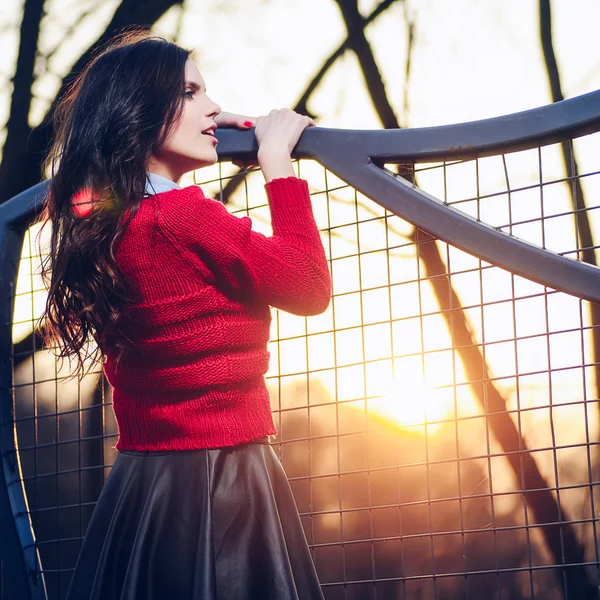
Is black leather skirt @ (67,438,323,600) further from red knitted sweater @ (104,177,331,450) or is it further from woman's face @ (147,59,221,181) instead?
woman's face @ (147,59,221,181)

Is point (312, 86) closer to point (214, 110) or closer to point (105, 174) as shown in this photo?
point (214, 110)

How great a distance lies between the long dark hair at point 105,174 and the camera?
3.48 feet

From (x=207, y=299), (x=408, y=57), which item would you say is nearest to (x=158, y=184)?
(x=207, y=299)

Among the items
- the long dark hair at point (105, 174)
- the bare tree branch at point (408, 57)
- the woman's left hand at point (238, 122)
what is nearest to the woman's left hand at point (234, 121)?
the woman's left hand at point (238, 122)

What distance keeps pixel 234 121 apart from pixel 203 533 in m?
0.60

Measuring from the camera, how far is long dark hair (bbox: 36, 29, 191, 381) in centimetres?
106

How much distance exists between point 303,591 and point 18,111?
343 cm

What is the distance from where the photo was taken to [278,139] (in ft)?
3.93

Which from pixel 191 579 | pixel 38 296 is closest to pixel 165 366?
pixel 191 579

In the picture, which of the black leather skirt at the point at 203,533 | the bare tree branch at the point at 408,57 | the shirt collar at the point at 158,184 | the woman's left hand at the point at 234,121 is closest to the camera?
the black leather skirt at the point at 203,533

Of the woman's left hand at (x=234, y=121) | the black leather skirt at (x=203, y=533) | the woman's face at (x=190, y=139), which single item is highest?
the woman's left hand at (x=234, y=121)

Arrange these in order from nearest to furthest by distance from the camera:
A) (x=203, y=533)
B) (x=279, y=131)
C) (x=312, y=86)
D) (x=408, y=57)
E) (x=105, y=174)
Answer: (x=203, y=533) → (x=105, y=174) → (x=279, y=131) → (x=408, y=57) → (x=312, y=86)

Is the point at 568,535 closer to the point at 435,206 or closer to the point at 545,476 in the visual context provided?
the point at 545,476

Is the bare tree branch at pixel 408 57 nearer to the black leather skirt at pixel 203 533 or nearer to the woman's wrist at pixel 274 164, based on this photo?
the woman's wrist at pixel 274 164
